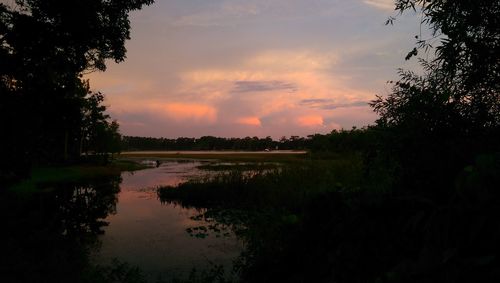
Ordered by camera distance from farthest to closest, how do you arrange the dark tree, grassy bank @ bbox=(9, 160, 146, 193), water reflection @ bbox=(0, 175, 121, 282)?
1. grassy bank @ bbox=(9, 160, 146, 193)
2. water reflection @ bbox=(0, 175, 121, 282)
3. the dark tree

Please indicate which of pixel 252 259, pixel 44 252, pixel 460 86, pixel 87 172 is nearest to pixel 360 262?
pixel 460 86

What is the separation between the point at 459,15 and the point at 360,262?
14.7 feet

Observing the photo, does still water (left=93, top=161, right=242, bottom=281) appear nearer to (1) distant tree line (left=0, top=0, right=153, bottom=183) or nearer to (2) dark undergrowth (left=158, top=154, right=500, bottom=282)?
(2) dark undergrowth (left=158, top=154, right=500, bottom=282)

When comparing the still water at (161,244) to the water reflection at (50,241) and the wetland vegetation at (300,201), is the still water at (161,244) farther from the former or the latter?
the water reflection at (50,241)

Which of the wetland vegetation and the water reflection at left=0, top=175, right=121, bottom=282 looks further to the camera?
the water reflection at left=0, top=175, right=121, bottom=282

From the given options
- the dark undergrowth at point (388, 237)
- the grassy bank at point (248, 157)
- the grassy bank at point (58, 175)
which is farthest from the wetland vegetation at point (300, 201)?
the grassy bank at point (248, 157)

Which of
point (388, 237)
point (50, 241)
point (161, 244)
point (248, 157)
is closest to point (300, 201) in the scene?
point (161, 244)

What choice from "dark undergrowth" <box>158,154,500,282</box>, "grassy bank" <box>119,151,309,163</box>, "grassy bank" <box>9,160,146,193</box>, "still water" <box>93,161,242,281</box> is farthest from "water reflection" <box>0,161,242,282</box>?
"grassy bank" <box>119,151,309,163</box>

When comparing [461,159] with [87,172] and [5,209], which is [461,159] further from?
[87,172]

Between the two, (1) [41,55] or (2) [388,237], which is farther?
(1) [41,55]

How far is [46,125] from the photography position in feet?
51.2

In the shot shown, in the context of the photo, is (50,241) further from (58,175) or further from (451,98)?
(58,175)

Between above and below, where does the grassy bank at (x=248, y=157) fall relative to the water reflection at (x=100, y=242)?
above

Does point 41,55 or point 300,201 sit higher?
point 41,55
